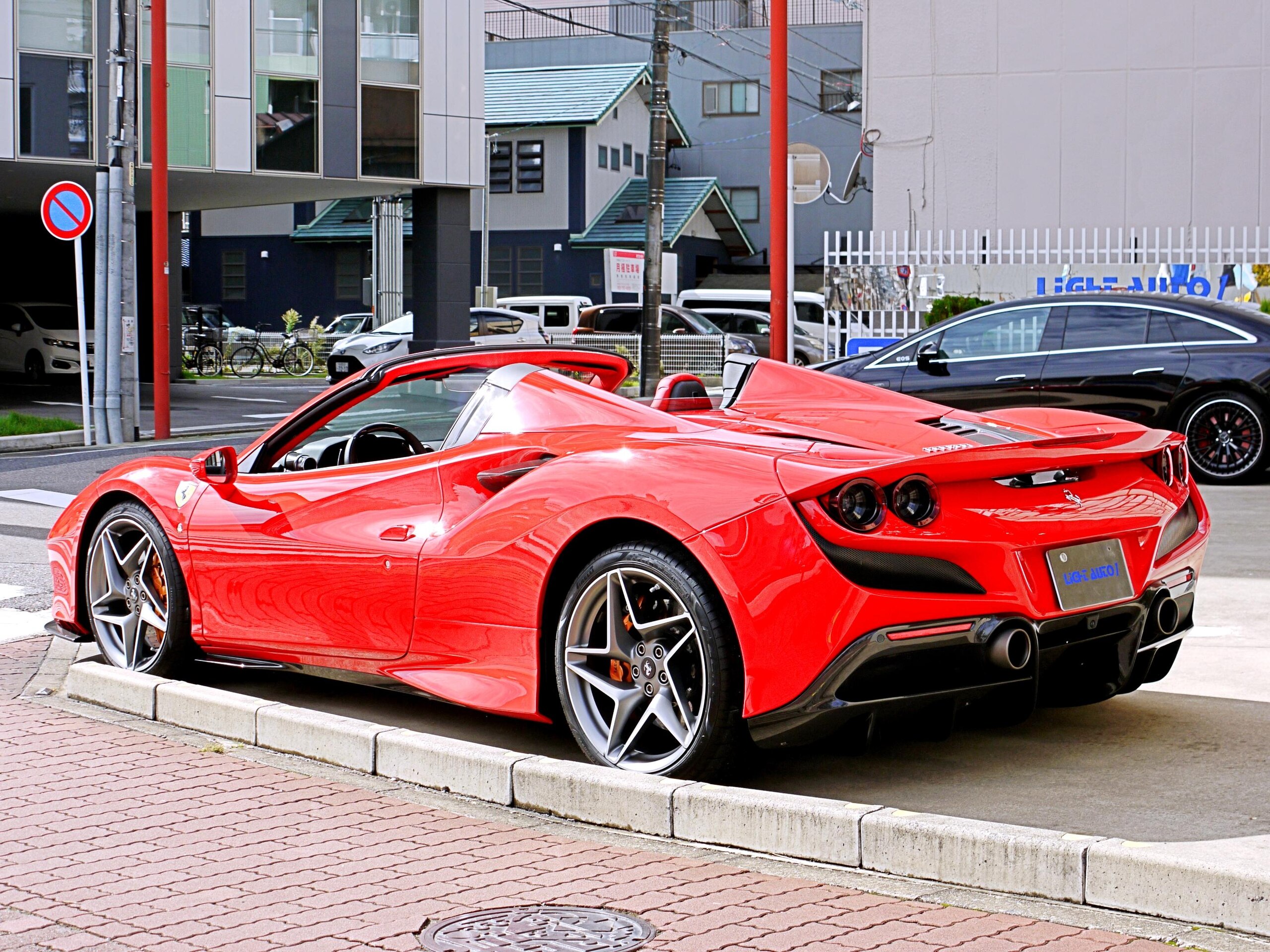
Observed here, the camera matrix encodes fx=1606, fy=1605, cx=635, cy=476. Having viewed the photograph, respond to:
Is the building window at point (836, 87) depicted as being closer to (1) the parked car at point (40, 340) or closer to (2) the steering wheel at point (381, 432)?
(1) the parked car at point (40, 340)

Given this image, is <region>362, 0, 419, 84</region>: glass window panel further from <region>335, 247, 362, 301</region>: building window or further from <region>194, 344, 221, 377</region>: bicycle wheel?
<region>335, 247, 362, 301</region>: building window

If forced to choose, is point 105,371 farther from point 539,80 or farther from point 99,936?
point 539,80

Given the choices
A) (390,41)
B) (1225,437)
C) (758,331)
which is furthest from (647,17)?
(1225,437)

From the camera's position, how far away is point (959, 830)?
3.88 m

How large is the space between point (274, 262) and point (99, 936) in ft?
170

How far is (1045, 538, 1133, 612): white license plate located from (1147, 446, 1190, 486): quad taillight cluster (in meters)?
0.46

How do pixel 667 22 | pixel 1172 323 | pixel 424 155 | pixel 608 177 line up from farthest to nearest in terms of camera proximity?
pixel 608 177 < pixel 424 155 < pixel 667 22 < pixel 1172 323

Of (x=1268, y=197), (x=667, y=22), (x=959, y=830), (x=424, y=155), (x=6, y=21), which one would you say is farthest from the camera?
(x=424, y=155)

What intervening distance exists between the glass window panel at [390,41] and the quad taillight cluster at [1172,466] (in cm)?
2480

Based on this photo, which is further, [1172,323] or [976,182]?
[976,182]

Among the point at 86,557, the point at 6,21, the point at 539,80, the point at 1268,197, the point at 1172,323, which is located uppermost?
the point at 539,80

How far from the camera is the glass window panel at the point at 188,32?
25922 millimetres

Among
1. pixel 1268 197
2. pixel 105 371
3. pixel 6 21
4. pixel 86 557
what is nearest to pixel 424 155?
pixel 6 21

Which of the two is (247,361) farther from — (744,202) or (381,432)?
(381,432)
